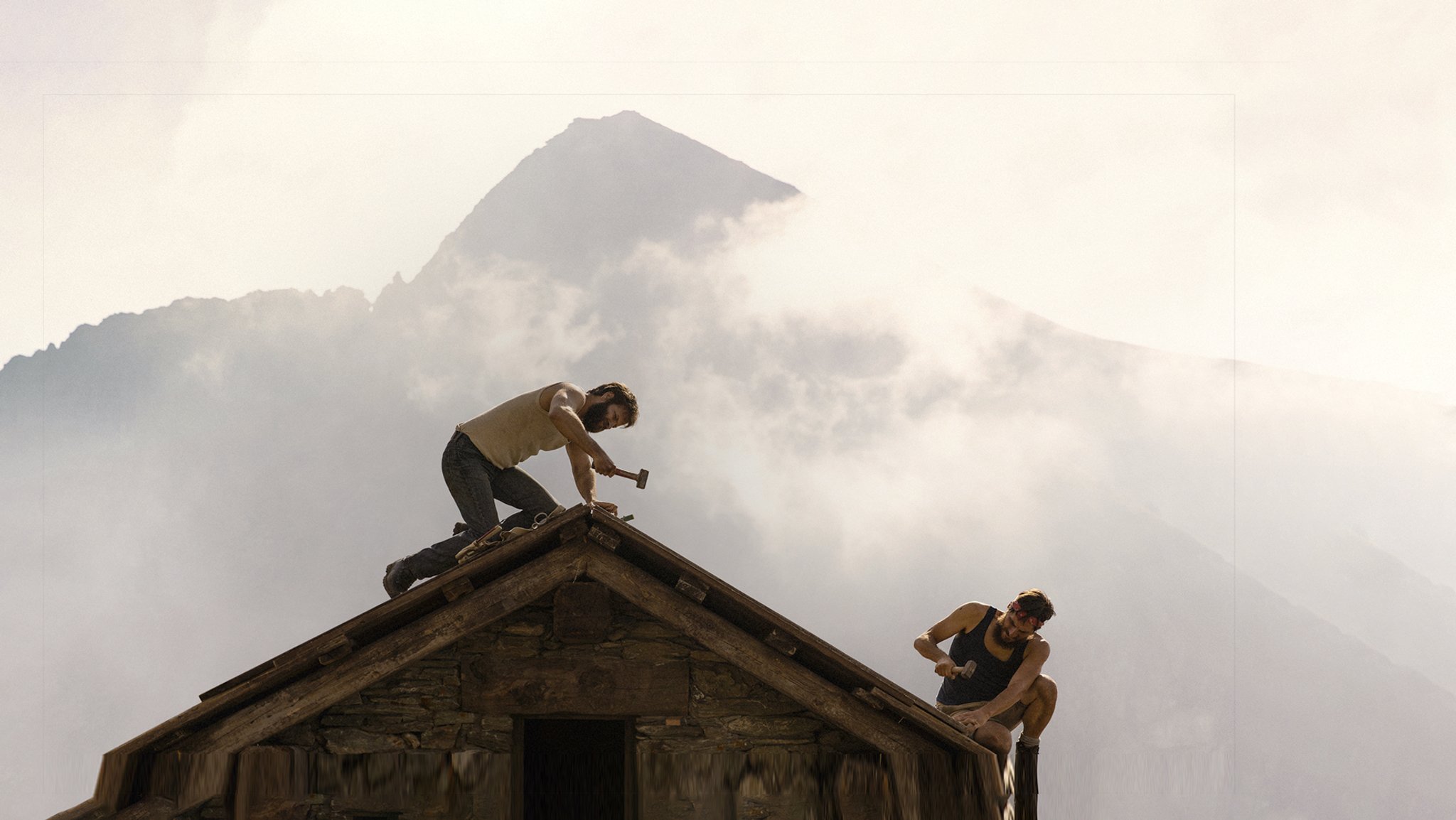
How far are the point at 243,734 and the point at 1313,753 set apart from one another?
8450 inches

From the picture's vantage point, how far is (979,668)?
9727mm

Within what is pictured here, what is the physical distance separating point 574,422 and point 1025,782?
440cm

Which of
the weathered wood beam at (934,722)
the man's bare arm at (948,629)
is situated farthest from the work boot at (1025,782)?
the weathered wood beam at (934,722)

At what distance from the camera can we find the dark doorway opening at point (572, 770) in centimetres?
1004

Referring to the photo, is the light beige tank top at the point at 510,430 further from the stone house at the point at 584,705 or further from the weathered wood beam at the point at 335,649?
the weathered wood beam at the point at 335,649

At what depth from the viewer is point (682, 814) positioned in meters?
8.29

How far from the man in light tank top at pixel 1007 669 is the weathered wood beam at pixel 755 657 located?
106 cm

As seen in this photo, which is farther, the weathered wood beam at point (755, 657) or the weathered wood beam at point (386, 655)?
the weathered wood beam at point (755, 657)

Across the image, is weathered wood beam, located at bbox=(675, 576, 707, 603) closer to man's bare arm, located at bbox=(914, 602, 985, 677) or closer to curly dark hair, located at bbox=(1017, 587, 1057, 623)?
man's bare arm, located at bbox=(914, 602, 985, 677)

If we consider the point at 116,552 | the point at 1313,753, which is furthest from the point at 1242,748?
the point at 116,552

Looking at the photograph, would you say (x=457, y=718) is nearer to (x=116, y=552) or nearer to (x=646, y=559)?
(x=646, y=559)

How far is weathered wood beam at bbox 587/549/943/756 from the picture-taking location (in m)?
8.29

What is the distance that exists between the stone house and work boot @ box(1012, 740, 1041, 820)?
165cm

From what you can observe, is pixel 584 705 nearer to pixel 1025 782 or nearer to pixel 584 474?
pixel 584 474
